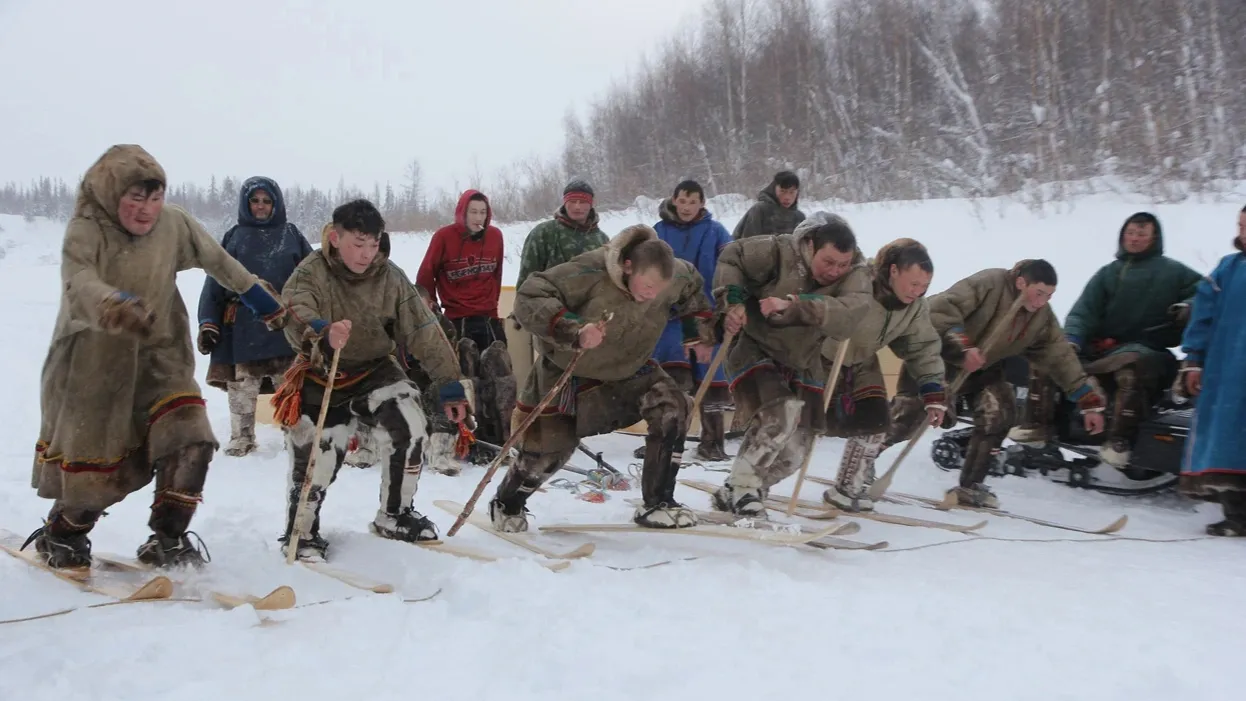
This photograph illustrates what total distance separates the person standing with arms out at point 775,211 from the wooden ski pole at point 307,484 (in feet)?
11.4

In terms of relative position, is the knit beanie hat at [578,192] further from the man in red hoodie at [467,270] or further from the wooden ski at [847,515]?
the wooden ski at [847,515]

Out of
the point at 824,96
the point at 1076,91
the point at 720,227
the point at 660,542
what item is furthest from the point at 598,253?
the point at 824,96

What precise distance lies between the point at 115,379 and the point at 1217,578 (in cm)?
435

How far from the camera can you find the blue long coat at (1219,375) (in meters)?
4.70

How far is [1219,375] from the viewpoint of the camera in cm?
484

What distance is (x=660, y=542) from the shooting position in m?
4.07

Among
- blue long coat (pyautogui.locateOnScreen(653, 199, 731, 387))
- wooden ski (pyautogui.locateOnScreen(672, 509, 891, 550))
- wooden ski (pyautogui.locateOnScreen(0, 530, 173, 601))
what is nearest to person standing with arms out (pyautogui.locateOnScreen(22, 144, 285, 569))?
wooden ski (pyautogui.locateOnScreen(0, 530, 173, 601))

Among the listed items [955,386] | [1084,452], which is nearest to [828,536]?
[955,386]

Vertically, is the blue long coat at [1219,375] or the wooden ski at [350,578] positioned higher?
the blue long coat at [1219,375]

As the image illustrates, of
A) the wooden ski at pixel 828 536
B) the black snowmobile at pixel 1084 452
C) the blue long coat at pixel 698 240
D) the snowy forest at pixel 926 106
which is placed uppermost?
the snowy forest at pixel 926 106

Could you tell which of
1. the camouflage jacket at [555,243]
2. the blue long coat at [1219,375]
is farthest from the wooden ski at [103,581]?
the blue long coat at [1219,375]

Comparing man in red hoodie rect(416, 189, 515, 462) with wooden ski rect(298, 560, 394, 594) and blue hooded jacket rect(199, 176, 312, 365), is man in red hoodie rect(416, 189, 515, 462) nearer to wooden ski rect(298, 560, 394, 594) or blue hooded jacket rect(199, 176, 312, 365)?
blue hooded jacket rect(199, 176, 312, 365)

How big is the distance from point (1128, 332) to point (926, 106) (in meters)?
17.2

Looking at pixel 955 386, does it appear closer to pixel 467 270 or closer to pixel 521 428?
pixel 521 428
